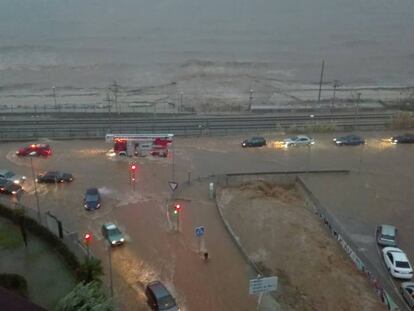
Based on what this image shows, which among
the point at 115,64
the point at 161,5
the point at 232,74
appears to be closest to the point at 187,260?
the point at 232,74

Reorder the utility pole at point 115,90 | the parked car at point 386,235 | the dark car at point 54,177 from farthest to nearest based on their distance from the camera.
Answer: the utility pole at point 115,90 < the dark car at point 54,177 < the parked car at point 386,235

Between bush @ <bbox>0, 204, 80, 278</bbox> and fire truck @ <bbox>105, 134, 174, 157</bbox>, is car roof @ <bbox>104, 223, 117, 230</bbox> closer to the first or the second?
bush @ <bbox>0, 204, 80, 278</bbox>

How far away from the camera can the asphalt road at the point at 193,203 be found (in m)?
Answer: 17.7

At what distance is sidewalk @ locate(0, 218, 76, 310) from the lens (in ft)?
54.6

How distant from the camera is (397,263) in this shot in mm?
18531

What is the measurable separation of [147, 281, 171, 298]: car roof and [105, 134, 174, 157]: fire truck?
12.9m

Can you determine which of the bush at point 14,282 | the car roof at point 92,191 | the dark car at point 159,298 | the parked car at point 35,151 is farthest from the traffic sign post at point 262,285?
the parked car at point 35,151

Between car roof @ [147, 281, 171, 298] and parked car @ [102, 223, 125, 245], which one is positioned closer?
car roof @ [147, 281, 171, 298]

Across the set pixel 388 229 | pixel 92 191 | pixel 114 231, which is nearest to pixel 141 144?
pixel 92 191

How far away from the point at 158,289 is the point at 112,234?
438cm

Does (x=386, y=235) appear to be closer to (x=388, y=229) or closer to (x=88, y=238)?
(x=388, y=229)

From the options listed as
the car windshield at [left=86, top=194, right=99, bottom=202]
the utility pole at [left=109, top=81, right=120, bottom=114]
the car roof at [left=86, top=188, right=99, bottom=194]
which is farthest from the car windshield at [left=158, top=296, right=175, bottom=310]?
the utility pole at [left=109, top=81, right=120, bottom=114]

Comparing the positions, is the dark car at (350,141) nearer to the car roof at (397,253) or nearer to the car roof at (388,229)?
the car roof at (388,229)

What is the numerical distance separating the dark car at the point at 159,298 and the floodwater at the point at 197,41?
4512 cm
